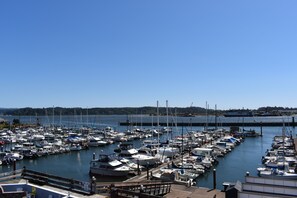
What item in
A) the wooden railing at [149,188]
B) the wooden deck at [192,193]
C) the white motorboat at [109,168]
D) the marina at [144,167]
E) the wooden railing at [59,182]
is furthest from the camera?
the marina at [144,167]

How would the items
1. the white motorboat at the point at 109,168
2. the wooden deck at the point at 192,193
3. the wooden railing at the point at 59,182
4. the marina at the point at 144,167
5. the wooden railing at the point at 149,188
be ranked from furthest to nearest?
the marina at the point at 144,167 → the white motorboat at the point at 109,168 → the wooden deck at the point at 192,193 → the wooden railing at the point at 149,188 → the wooden railing at the point at 59,182

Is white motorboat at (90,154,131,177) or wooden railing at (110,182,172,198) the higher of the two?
wooden railing at (110,182,172,198)

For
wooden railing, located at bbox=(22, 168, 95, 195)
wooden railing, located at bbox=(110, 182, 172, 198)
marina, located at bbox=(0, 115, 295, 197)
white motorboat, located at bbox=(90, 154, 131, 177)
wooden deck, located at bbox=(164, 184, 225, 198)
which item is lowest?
marina, located at bbox=(0, 115, 295, 197)

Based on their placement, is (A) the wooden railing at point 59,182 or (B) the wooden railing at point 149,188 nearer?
(A) the wooden railing at point 59,182

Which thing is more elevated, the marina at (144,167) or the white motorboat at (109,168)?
the white motorboat at (109,168)

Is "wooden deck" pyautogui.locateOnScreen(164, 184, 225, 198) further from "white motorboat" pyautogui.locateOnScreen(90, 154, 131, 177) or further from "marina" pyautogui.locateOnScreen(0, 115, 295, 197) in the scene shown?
"white motorboat" pyautogui.locateOnScreen(90, 154, 131, 177)

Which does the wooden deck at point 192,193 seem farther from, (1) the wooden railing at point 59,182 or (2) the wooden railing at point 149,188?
(1) the wooden railing at point 59,182

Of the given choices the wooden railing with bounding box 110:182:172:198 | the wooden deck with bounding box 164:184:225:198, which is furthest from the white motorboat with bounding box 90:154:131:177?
→ the wooden railing with bounding box 110:182:172:198

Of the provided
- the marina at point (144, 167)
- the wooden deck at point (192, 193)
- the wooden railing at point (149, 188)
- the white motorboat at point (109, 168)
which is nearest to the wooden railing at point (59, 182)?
the wooden railing at point (149, 188)

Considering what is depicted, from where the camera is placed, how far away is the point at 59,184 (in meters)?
16.1

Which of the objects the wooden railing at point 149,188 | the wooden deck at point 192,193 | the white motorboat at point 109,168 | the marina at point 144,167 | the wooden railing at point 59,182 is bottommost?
the marina at point 144,167

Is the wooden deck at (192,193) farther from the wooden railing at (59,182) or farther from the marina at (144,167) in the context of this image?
the marina at (144,167)

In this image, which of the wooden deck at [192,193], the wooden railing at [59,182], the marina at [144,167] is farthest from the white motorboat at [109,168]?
the wooden railing at [59,182]

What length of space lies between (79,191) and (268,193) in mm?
8649
